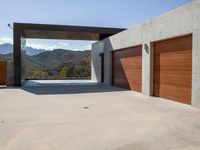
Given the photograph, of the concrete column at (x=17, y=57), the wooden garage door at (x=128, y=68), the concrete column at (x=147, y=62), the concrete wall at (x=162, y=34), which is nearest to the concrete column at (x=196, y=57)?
the concrete wall at (x=162, y=34)

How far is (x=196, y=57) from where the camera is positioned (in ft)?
24.4

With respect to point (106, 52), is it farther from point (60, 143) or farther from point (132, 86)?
point (60, 143)

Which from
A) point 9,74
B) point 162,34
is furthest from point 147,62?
point 9,74

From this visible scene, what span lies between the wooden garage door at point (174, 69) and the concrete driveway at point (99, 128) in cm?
110

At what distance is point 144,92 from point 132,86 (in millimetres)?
1775

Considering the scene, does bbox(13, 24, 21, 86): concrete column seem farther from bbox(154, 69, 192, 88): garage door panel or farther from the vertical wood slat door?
bbox(154, 69, 192, 88): garage door panel

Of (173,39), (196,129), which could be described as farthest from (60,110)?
(173,39)

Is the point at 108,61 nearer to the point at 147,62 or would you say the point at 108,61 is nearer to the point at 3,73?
the point at 147,62

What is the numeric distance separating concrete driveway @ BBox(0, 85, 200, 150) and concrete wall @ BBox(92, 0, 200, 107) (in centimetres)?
186

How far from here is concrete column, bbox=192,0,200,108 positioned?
290 inches

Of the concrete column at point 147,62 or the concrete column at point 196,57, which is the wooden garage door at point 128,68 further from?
the concrete column at point 196,57

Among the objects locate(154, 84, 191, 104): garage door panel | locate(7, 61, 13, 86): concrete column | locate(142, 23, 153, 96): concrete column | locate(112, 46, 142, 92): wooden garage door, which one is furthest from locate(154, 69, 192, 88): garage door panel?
locate(7, 61, 13, 86): concrete column

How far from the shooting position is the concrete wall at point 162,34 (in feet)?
24.5

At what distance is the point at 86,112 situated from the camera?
22.3 ft
